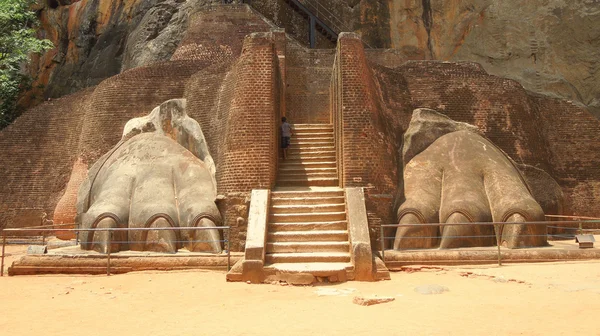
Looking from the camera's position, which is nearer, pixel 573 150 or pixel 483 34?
pixel 573 150

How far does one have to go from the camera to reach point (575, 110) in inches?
635

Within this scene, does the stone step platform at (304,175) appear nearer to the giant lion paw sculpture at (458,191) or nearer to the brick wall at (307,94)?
the giant lion paw sculpture at (458,191)

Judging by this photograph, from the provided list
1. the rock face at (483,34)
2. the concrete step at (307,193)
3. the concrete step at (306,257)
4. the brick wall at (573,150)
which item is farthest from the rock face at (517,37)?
the concrete step at (306,257)

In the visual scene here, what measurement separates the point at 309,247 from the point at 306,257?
346 mm

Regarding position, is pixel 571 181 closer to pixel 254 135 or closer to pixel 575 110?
pixel 575 110

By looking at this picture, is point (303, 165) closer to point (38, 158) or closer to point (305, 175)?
point (305, 175)

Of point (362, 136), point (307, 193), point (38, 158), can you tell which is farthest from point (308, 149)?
point (38, 158)

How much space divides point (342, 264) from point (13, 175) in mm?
13775

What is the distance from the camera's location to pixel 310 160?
1277 centimetres

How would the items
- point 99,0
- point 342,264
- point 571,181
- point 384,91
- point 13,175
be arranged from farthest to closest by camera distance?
point 99,0, point 13,175, point 571,181, point 384,91, point 342,264

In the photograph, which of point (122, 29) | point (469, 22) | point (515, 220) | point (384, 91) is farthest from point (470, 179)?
point (122, 29)

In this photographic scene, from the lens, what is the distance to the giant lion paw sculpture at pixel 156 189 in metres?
10.9

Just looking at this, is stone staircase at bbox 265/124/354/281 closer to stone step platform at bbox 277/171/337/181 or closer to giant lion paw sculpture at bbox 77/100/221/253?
stone step platform at bbox 277/171/337/181

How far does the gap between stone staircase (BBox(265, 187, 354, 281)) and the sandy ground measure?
42cm
